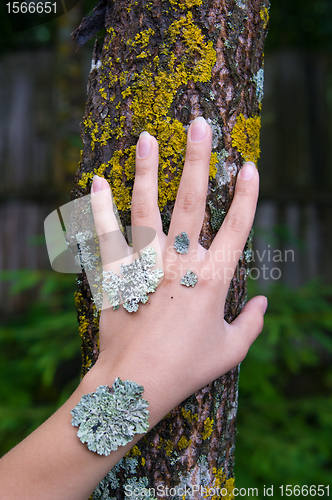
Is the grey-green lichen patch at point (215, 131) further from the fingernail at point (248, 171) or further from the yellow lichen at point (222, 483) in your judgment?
the yellow lichen at point (222, 483)

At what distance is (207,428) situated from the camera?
0.99 metres

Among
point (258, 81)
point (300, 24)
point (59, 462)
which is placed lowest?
point (59, 462)

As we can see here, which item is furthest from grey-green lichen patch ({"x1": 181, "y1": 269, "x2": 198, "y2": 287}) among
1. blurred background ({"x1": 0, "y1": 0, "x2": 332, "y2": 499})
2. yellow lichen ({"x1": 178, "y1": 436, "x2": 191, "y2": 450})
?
blurred background ({"x1": 0, "y1": 0, "x2": 332, "y2": 499})

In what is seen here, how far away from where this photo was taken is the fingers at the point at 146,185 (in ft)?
2.99

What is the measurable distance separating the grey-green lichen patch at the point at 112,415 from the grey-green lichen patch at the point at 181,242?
0.36 m

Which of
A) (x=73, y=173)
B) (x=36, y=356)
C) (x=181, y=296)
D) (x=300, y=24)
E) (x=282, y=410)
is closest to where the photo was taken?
(x=181, y=296)

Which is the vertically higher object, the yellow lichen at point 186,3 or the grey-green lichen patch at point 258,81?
the yellow lichen at point 186,3

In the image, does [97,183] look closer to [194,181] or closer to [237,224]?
[194,181]

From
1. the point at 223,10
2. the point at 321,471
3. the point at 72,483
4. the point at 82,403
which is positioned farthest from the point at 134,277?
the point at 321,471

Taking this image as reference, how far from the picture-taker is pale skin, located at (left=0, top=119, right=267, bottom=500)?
78 centimetres

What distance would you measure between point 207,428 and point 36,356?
218 cm

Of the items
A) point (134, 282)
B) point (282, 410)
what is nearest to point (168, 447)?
point (134, 282)

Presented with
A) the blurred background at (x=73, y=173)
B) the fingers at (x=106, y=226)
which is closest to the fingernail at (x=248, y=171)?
the fingers at (x=106, y=226)

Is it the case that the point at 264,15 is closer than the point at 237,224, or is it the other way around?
the point at 237,224
